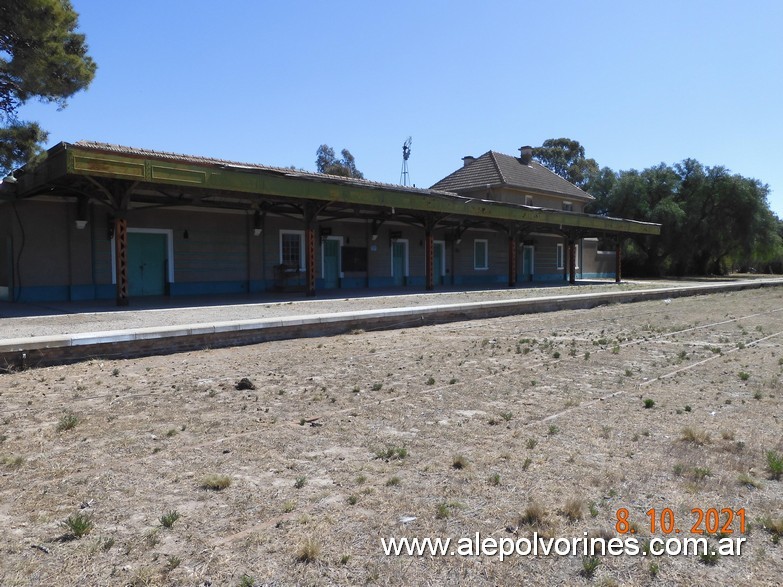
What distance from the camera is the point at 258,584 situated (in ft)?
8.92

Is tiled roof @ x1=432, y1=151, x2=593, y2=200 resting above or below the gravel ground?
above

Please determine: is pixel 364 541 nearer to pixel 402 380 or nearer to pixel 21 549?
pixel 21 549

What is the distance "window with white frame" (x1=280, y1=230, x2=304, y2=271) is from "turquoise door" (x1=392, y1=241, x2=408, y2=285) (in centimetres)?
456

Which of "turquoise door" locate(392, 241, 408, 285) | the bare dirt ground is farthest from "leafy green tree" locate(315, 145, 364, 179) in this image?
the bare dirt ground

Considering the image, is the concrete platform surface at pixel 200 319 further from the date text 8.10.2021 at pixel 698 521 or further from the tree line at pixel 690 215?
the tree line at pixel 690 215

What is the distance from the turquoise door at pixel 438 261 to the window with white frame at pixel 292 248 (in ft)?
24.0

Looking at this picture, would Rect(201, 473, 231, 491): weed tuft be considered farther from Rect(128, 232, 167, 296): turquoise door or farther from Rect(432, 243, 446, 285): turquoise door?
Rect(432, 243, 446, 285): turquoise door

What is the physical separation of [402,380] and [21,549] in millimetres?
4647

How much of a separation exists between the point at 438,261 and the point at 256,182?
1255 cm

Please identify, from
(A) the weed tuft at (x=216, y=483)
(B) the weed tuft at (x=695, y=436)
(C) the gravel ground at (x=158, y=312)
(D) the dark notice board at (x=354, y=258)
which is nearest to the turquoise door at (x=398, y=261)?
(D) the dark notice board at (x=354, y=258)

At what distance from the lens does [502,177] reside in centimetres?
3397

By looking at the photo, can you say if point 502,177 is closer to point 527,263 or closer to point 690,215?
point 527,263

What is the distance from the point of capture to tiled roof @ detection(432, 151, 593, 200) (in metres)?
34.6

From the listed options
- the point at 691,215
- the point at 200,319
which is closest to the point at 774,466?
the point at 200,319
